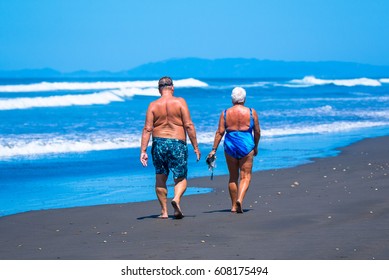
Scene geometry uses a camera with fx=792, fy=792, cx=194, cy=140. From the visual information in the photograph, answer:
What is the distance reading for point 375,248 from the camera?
6059 mm

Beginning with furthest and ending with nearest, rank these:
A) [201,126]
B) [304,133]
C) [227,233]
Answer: [201,126] → [304,133] → [227,233]

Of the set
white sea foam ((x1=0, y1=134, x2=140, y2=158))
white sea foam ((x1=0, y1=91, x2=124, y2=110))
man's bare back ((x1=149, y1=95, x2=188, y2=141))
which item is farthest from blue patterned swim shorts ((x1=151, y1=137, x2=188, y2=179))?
white sea foam ((x1=0, y1=91, x2=124, y2=110))

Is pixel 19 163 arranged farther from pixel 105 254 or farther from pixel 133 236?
pixel 105 254

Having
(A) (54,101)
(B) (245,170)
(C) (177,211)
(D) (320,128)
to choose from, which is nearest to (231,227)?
(C) (177,211)

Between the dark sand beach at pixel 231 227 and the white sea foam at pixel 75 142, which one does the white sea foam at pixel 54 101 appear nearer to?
the white sea foam at pixel 75 142

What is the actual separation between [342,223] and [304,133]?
47.1 ft

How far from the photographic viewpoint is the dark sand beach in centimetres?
623

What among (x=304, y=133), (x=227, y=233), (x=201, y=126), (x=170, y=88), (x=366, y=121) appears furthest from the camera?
(x=366, y=121)

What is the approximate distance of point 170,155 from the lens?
27.4 ft

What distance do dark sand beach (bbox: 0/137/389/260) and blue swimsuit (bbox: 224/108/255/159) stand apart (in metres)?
0.67

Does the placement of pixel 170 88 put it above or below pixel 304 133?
above

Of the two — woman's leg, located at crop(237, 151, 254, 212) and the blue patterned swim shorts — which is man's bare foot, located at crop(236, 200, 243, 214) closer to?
woman's leg, located at crop(237, 151, 254, 212)

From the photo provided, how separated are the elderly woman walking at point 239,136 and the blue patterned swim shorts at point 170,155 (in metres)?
0.45

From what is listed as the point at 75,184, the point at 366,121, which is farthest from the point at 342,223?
the point at 366,121
